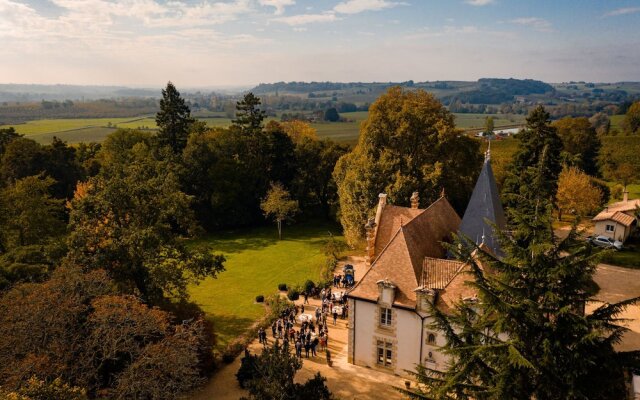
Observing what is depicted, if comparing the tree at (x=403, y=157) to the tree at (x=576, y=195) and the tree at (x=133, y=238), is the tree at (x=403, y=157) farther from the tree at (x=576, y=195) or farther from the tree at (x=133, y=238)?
the tree at (x=133, y=238)

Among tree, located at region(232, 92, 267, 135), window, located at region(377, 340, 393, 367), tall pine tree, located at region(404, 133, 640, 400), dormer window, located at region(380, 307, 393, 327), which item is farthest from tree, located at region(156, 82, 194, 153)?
tall pine tree, located at region(404, 133, 640, 400)

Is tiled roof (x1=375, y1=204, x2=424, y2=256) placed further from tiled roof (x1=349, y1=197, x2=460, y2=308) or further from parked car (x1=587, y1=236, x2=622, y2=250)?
parked car (x1=587, y1=236, x2=622, y2=250)

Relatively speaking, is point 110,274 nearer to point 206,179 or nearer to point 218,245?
point 218,245

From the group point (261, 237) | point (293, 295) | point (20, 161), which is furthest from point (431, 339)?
point (20, 161)

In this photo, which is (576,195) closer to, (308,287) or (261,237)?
(308,287)

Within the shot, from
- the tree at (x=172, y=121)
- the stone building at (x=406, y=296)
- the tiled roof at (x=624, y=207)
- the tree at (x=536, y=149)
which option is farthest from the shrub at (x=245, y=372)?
the tree at (x=172, y=121)

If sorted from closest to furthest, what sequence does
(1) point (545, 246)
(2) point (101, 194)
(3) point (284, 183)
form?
1. (1) point (545, 246)
2. (2) point (101, 194)
3. (3) point (284, 183)

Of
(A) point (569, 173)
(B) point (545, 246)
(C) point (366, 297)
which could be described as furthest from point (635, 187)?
(B) point (545, 246)
